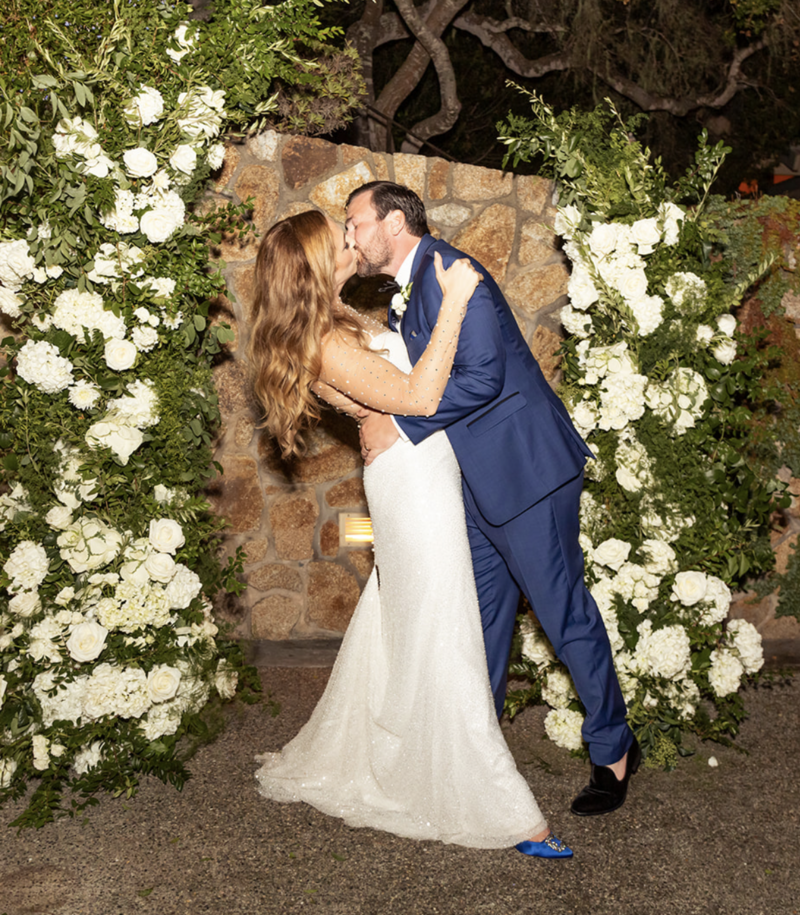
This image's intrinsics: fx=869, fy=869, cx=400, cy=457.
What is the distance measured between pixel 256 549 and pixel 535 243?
2016 mm

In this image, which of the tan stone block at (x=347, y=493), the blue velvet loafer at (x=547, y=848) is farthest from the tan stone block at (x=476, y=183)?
the blue velvet loafer at (x=547, y=848)

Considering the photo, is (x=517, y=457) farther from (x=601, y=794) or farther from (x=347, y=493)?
(x=347, y=493)

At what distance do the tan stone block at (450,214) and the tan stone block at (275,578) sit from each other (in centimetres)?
185

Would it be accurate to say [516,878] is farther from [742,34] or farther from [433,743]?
[742,34]

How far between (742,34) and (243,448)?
661 cm

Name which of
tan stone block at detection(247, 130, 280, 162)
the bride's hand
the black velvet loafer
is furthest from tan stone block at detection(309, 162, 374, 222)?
the black velvet loafer

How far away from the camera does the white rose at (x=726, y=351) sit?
3121mm

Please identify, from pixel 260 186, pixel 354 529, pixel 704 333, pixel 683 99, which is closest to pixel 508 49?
pixel 683 99

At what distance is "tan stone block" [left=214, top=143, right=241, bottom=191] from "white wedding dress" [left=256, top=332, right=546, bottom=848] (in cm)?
157

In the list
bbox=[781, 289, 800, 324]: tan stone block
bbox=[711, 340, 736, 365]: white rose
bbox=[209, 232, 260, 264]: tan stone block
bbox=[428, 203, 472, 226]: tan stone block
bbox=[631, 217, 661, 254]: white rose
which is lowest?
bbox=[711, 340, 736, 365]: white rose

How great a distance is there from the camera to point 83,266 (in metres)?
2.87

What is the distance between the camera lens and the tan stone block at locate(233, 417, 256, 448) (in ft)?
13.9

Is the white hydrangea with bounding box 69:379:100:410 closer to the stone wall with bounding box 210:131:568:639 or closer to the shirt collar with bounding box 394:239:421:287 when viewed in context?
the shirt collar with bounding box 394:239:421:287

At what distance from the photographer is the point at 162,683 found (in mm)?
3086
